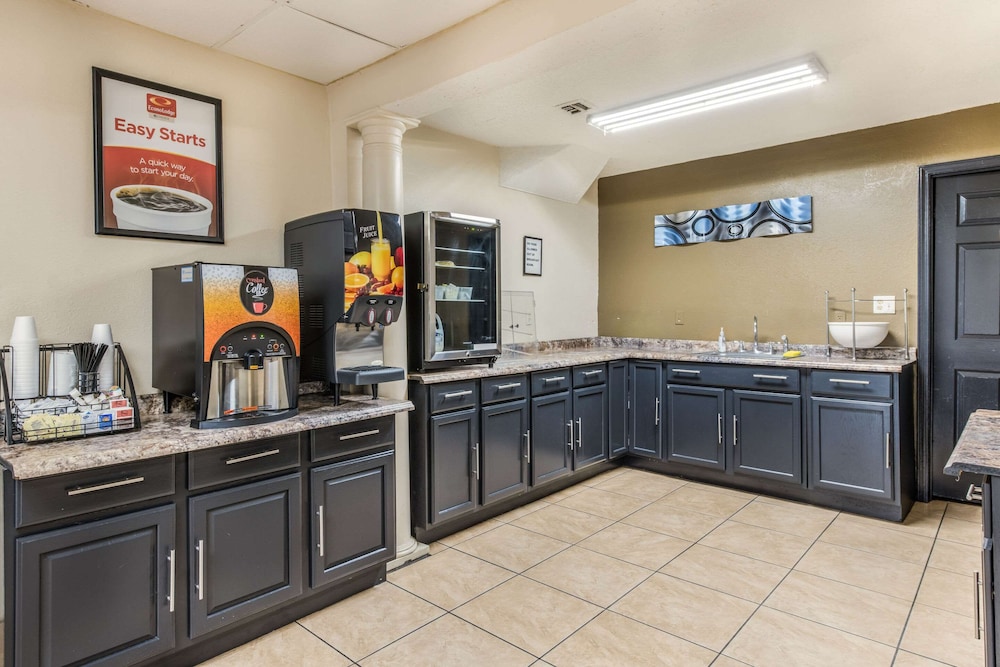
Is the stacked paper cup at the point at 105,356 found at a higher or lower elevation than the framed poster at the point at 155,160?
lower

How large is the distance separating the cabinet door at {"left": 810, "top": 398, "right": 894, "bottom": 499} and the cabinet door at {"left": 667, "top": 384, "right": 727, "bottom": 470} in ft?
1.93

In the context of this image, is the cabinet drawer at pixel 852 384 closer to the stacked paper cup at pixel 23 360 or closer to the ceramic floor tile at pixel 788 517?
the ceramic floor tile at pixel 788 517

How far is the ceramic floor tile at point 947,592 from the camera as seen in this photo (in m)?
2.44

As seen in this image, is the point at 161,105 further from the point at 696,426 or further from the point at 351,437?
the point at 696,426

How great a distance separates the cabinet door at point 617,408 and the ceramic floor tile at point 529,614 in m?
1.91

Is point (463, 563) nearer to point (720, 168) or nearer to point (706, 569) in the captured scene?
point (706, 569)

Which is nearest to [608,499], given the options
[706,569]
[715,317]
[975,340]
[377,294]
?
[706,569]

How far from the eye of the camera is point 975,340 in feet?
12.0

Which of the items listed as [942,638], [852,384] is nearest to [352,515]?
[942,638]

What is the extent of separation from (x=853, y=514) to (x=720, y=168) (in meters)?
2.68

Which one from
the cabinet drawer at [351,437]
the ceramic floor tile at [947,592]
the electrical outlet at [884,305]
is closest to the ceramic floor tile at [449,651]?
A: the cabinet drawer at [351,437]

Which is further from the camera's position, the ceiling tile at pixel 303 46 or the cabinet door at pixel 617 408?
the cabinet door at pixel 617 408

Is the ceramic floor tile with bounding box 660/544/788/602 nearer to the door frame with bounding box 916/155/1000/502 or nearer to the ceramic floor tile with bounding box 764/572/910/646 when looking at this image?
the ceramic floor tile with bounding box 764/572/910/646

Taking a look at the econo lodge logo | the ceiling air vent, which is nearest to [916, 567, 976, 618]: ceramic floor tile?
the ceiling air vent
